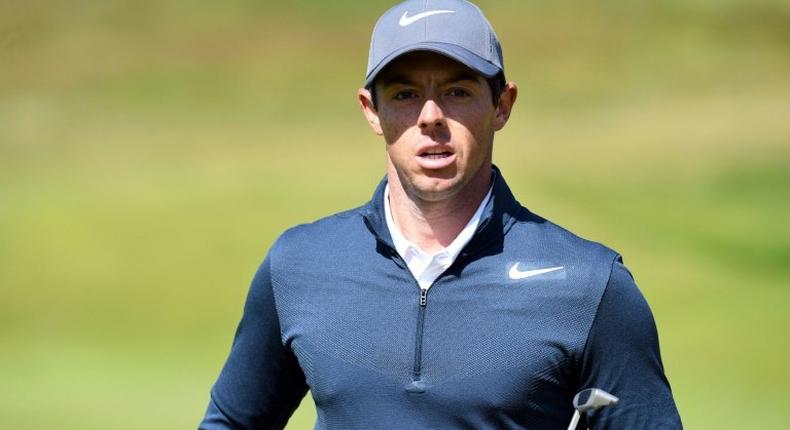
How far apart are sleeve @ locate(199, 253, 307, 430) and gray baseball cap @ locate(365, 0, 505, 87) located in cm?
47

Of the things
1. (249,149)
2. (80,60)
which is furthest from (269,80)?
(80,60)

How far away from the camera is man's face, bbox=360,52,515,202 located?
9.32ft

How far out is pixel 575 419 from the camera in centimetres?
273

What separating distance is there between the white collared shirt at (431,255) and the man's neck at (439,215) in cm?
1

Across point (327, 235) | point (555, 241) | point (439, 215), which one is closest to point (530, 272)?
point (555, 241)

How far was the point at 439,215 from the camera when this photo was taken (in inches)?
116

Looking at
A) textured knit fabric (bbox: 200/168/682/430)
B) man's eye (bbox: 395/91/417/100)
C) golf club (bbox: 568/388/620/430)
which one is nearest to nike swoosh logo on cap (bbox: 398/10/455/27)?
man's eye (bbox: 395/91/417/100)

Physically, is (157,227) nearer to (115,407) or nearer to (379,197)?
(115,407)

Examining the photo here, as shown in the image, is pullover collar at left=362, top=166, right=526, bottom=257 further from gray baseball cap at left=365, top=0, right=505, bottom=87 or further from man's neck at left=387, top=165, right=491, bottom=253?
gray baseball cap at left=365, top=0, right=505, bottom=87

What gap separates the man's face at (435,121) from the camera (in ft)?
9.32

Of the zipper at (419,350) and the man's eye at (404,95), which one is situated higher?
the man's eye at (404,95)

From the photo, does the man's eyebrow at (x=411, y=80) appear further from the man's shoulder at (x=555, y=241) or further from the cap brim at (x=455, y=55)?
the man's shoulder at (x=555, y=241)

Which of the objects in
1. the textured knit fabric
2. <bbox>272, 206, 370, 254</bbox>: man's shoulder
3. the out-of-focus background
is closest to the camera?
the textured knit fabric

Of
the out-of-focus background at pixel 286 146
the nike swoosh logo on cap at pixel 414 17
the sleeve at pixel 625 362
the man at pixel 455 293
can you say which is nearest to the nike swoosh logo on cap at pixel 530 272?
the man at pixel 455 293
